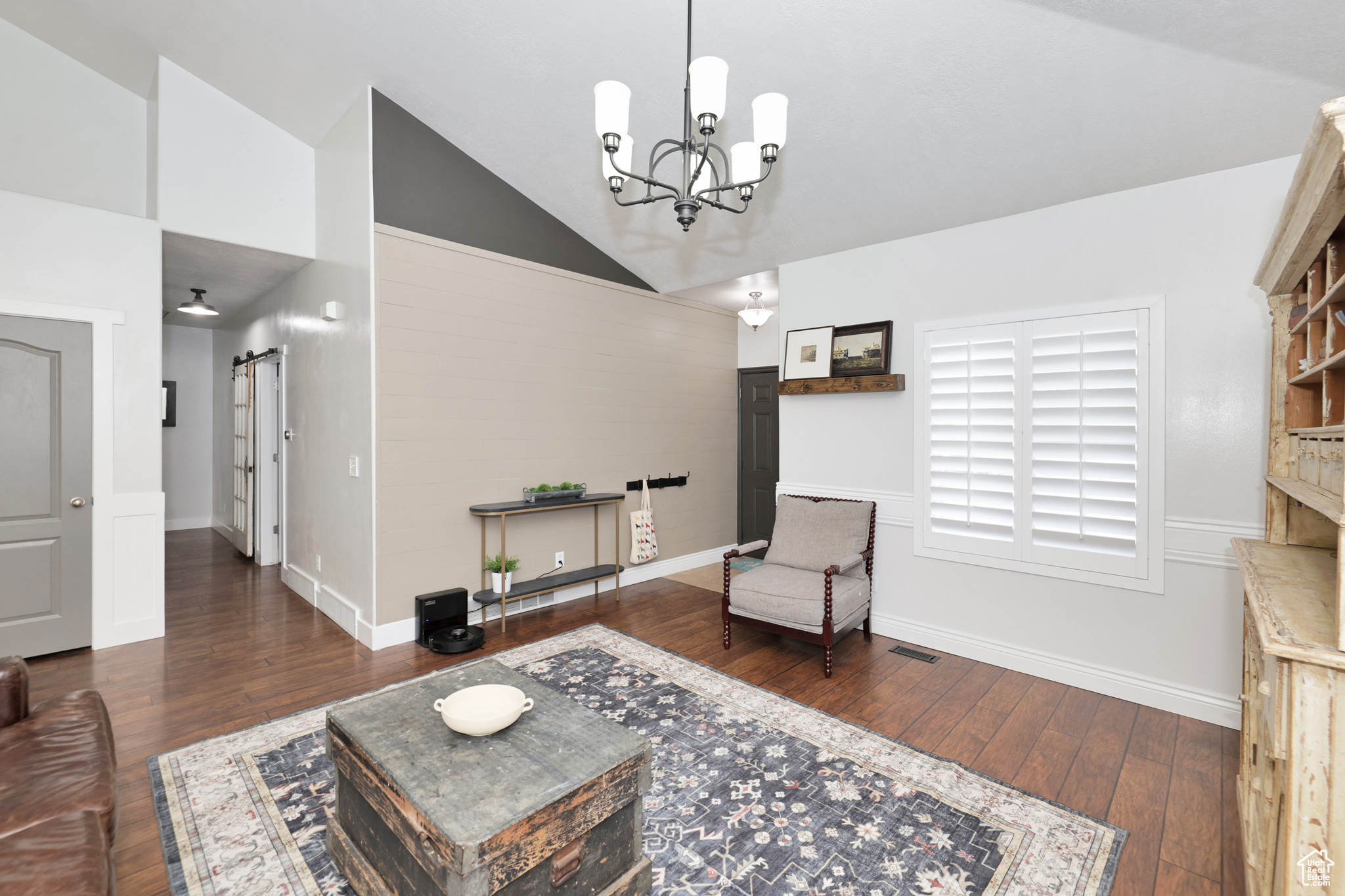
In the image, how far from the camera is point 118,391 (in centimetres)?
370

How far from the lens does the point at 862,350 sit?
3.97 metres

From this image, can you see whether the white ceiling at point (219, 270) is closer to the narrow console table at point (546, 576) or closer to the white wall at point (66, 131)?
the white wall at point (66, 131)

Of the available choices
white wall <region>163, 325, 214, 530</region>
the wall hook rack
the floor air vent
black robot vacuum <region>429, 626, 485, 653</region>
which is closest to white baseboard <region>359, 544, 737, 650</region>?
black robot vacuum <region>429, 626, 485, 653</region>

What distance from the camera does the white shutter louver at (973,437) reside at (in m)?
3.41

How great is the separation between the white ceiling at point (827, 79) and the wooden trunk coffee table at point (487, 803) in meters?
2.99

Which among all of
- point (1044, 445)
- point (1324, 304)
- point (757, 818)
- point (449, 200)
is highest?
point (449, 200)

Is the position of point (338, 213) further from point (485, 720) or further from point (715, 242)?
point (485, 720)

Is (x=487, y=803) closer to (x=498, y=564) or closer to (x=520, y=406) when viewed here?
(x=498, y=564)

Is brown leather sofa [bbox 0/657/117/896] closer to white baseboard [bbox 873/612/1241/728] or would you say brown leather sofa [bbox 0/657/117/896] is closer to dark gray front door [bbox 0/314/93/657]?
dark gray front door [bbox 0/314/93/657]

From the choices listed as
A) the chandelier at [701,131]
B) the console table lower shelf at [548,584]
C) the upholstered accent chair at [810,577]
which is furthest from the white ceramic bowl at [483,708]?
the console table lower shelf at [548,584]

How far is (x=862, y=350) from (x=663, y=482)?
2.25m

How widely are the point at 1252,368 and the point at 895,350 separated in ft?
5.59

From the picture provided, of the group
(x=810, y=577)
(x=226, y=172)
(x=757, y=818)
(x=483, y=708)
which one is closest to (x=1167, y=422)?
(x=810, y=577)

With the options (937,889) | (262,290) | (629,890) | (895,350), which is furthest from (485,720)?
(262,290)
